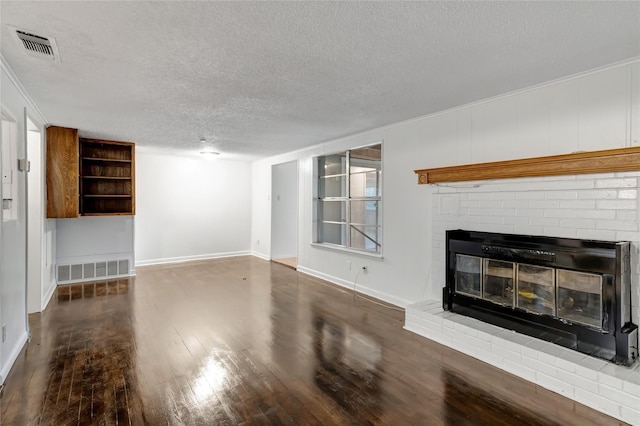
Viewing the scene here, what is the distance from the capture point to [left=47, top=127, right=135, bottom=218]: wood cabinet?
4684 millimetres

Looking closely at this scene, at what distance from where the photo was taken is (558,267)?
2723 millimetres

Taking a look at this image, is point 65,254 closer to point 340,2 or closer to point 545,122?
point 340,2

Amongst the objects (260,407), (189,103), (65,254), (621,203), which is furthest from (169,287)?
(621,203)

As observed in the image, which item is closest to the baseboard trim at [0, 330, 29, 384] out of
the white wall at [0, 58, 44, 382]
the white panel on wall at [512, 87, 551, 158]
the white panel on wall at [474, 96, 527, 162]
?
the white wall at [0, 58, 44, 382]

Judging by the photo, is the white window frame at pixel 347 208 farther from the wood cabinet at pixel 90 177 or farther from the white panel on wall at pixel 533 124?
the wood cabinet at pixel 90 177

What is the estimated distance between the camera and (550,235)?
2914 millimetres

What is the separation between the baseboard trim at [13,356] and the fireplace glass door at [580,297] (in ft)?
14.5

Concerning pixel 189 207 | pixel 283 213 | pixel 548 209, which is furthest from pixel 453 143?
pixel 189 207

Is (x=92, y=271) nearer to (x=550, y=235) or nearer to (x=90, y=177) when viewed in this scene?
(x=90, y=177)

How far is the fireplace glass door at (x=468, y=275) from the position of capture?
334 cm

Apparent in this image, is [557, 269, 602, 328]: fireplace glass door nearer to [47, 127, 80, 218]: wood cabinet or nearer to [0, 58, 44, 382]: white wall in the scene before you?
[0, 58, 44, 382]: white wall

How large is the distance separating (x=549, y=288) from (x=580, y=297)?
216 mm

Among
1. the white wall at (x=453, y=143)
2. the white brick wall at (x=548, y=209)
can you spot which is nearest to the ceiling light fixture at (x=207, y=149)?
the white wall at (x=453, y=143)

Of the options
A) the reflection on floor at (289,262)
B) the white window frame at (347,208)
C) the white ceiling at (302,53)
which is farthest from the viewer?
the reflection on floor at (289,262)
